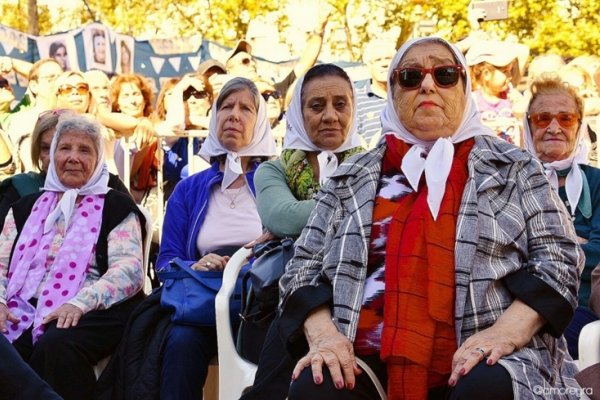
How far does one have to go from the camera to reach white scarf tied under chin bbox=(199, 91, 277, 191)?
17.0ft

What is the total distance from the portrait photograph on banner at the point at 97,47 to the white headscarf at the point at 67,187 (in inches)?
323

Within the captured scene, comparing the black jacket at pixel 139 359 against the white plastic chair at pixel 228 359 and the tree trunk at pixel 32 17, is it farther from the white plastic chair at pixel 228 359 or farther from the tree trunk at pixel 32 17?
the tree trunk at pixel 32 17

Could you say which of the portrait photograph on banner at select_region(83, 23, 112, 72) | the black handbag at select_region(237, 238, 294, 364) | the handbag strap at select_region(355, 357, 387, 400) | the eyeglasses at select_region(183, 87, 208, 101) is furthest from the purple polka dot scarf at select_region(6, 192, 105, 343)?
the portrait photograph on banner at select_region(83, 23, 112, 72)

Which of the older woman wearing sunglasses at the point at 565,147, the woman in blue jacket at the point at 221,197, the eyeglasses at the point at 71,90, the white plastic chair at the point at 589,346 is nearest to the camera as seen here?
the white plastic chair at the point at 589,346

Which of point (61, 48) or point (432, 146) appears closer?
point (432, 146)

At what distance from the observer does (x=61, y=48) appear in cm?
1328

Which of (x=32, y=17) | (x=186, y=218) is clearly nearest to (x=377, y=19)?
(x=32, y=17)

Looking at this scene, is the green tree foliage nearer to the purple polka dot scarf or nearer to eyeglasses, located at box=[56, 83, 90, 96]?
eyeglasses, located at box=[56, 83, 90, 96]

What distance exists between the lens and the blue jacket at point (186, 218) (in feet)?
16.6

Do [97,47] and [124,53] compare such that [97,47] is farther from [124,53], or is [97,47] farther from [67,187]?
[67,187]

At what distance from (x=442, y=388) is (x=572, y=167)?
5.91ft

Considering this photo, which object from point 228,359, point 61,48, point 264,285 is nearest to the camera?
point 264,285

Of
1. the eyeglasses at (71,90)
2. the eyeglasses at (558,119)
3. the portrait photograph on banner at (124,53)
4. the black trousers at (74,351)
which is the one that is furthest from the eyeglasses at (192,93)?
the portrait photograph on banner at (124,53)

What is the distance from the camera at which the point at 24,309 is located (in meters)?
4.86
